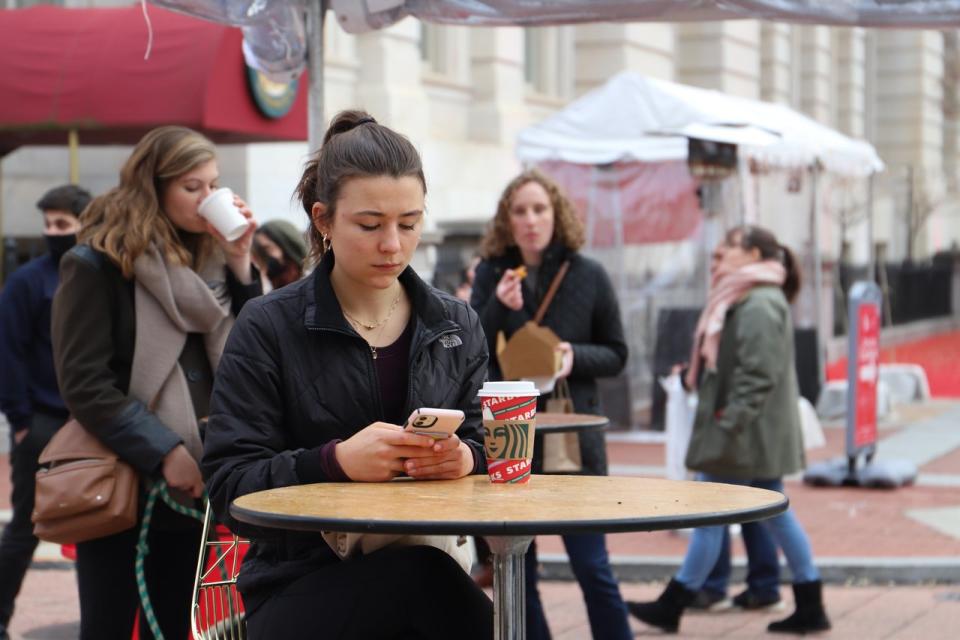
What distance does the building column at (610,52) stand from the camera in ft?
81.8

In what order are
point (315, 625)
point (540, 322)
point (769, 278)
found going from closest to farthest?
1. point (315, 625)
2. point (540, 322)
3. point (769, 278)

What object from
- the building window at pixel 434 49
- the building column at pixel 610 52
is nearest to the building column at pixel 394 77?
the building window at pixel 434 49

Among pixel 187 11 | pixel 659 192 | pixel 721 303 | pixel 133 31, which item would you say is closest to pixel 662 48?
pixel 659 192

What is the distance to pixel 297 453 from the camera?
3.29m

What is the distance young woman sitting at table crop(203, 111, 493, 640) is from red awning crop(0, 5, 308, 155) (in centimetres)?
1026

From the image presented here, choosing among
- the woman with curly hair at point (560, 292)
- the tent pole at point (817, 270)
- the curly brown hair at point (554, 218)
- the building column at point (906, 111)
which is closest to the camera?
the woman with curly hair at point (560, 292)

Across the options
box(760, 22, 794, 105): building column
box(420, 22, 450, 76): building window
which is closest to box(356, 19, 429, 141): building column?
box(420, 22, 450, 76): building window

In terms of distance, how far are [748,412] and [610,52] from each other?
18.6 m

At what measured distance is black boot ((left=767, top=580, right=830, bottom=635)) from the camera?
6957 millimetres

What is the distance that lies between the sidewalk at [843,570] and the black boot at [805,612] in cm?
12

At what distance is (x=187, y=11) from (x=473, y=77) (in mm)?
17079

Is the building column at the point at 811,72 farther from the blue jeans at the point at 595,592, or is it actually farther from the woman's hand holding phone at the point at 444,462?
the woman's hand holding phone at the point at 444,462

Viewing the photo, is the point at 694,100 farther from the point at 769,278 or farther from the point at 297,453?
the point at 297,453

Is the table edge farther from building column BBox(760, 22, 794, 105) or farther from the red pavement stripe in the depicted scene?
building column BBox(760, 22, 794, 105)
